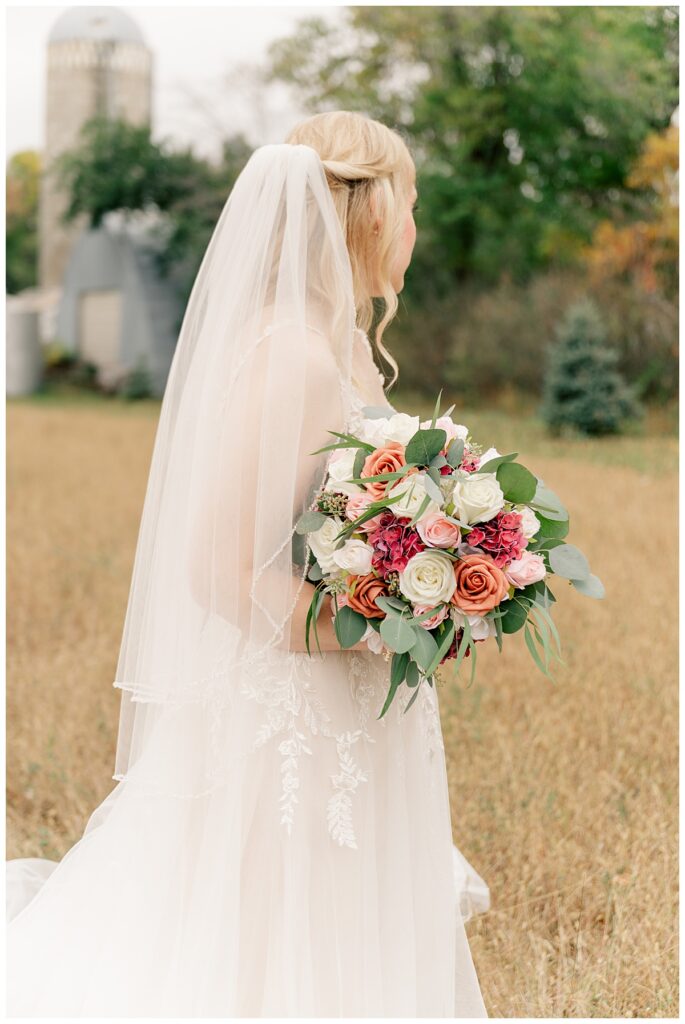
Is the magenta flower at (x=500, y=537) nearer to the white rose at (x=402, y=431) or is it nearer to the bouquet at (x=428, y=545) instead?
the bouquet at (x=428, y=545)

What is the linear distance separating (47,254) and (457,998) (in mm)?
30240

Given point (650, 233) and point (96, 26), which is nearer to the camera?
point (650, 233)

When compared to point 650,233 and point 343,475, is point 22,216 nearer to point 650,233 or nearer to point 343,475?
point 650,233

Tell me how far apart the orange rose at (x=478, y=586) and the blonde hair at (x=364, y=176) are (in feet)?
3.10

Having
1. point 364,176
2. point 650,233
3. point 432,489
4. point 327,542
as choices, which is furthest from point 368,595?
point 650,233

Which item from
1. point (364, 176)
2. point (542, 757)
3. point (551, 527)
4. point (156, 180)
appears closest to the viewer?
point (551, 527)

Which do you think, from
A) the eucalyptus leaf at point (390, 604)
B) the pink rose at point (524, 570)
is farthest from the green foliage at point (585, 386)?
the eucalyptus leaf at point (390, 604)

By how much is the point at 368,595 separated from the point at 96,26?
29316 mm

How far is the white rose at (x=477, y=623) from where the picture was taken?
208cm

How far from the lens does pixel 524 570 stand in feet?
6.88

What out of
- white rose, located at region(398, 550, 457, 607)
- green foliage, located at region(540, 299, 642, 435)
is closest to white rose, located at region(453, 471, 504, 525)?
white rose, located at region(398, 550, 457, 607)

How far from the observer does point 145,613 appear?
2621 mm

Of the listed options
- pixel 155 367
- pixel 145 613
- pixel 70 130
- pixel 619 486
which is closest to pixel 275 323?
pixel 145 613

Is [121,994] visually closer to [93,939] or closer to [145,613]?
[93,939]
